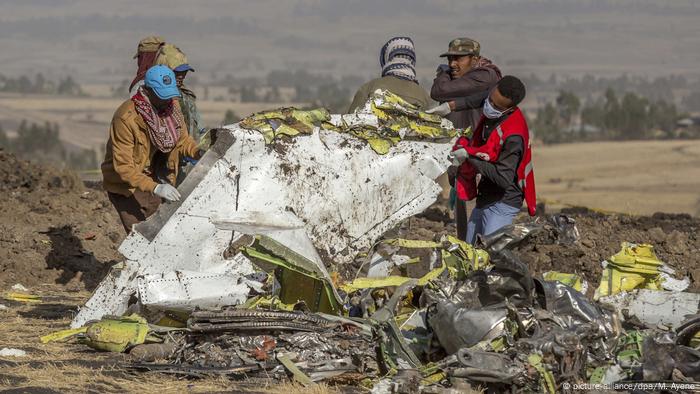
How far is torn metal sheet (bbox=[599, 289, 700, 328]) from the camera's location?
8516 mm

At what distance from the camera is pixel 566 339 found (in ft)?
23.7

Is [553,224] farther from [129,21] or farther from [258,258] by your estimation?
[129,21]

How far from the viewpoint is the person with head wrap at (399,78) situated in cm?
1054

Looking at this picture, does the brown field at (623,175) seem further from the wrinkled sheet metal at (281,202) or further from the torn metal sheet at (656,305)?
the torn metal sheet at (656,305)

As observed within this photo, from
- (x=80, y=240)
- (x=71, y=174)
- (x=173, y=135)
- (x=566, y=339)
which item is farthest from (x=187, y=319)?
(x=71, y=174)

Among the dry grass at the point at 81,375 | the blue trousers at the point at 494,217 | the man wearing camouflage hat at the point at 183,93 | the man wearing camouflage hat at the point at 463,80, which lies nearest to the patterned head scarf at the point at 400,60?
the man wearing camouflage hat at the point at 463,80

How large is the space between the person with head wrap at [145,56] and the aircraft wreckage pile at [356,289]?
57.5 inches

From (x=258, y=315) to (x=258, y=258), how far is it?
50 cm

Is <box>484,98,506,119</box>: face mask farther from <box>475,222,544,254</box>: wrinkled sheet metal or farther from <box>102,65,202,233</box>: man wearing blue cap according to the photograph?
<box>102,65,202,233</box>: man wearing blue cap

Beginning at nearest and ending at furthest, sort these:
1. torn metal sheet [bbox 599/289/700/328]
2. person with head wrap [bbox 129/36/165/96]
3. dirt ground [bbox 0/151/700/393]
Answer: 1. dirt ground [bbox 0/151/700/393]
2. torn metal sheet [bbox 599/289/700/328]
3. person with head wrap [bbox 129/36/165/96]

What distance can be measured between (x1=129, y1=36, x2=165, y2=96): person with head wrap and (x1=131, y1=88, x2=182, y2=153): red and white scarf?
1.77 feet

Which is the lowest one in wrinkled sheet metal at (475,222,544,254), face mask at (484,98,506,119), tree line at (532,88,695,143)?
tree line at (532,88,695,143)

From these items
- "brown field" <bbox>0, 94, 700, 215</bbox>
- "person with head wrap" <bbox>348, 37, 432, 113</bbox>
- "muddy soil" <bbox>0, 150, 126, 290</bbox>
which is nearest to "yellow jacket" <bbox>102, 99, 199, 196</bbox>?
"person with head wrap" <bbox>348, 37, 432, 113</bbox>

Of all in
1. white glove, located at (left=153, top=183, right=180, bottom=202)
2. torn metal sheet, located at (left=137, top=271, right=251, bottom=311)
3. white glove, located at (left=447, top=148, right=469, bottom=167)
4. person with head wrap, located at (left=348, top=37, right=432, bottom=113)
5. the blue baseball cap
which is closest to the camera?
torn metal sheet, located at (left=137, top=271, right=251, bottom=311)
